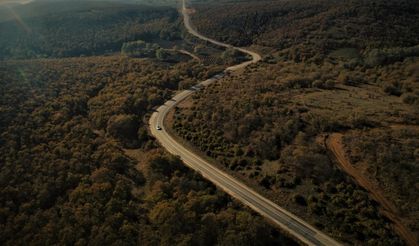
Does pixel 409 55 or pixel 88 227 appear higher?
pixel 409 55

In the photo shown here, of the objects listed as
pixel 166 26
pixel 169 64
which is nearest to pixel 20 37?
pixel 166 26

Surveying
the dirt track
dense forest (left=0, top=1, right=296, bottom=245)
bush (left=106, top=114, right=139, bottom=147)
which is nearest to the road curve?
dense forest (left=0, top=1, right=296, bottom=245)

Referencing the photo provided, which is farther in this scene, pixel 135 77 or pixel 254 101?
pixel 135 77

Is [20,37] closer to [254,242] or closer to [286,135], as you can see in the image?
[286,135]

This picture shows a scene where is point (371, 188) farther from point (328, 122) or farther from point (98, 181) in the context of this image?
point (98, 181)

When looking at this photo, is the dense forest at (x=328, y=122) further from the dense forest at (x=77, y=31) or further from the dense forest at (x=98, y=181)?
the dense forest at (x=77, y=31)

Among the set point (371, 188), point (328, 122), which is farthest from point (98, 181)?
point (371, 188)

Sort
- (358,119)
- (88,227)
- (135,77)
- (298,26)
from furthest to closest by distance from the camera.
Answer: (298,26) < (135,77) < (358,119) < (88,227)

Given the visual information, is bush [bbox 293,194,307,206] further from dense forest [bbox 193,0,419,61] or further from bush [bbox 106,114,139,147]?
dense forest [bbox 193,0,419,61]
